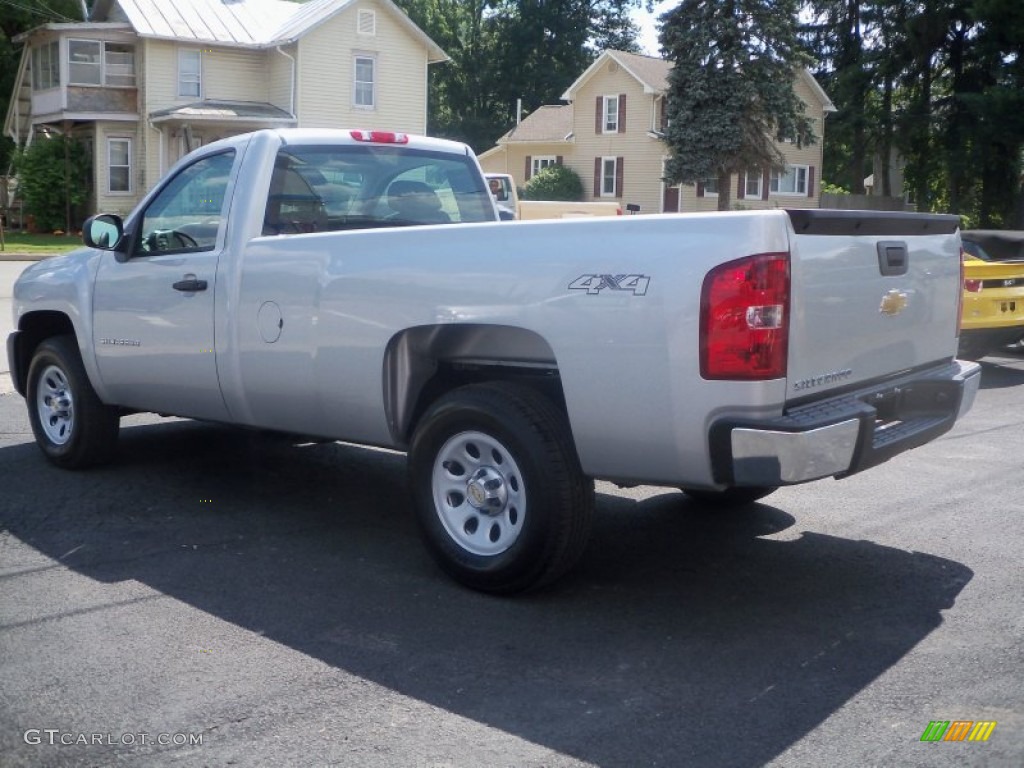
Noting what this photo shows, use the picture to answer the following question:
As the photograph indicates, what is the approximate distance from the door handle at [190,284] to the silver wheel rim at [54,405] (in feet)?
4.88

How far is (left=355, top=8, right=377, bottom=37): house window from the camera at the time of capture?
3944 cm

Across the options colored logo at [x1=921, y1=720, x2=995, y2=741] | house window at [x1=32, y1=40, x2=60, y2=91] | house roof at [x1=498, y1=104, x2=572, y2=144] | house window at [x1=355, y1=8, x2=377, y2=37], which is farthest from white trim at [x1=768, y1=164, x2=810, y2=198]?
colored logo at [x1=921, y1=720, x2=995, y2=741]

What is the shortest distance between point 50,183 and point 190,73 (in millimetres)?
5568

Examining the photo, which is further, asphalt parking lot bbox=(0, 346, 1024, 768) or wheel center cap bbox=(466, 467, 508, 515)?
wheel center cap bbox=(466, 467, 508, 515)

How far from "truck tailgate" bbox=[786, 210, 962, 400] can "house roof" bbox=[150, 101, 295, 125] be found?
33.5 meters

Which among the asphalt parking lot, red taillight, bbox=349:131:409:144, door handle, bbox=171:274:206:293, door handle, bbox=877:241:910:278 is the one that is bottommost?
the asphalt parking lot

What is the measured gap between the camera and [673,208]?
1833 inches

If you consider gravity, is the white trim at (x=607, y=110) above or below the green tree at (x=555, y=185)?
above

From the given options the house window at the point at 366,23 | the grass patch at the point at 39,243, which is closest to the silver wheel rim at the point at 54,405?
the grass patch at the point at 39,243

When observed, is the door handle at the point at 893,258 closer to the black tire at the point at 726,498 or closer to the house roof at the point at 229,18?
the black tire at the point at 726,498

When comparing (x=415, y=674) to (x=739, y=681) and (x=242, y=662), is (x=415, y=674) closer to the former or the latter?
(x=242, y=662)

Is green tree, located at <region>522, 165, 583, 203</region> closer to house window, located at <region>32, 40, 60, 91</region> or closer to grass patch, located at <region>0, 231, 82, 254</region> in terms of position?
house window, located at <region>32, 40, 60, 91</region>

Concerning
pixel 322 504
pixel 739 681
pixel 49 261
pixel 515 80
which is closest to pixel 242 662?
pixel 739 681

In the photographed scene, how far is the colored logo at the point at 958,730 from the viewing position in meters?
3.83
